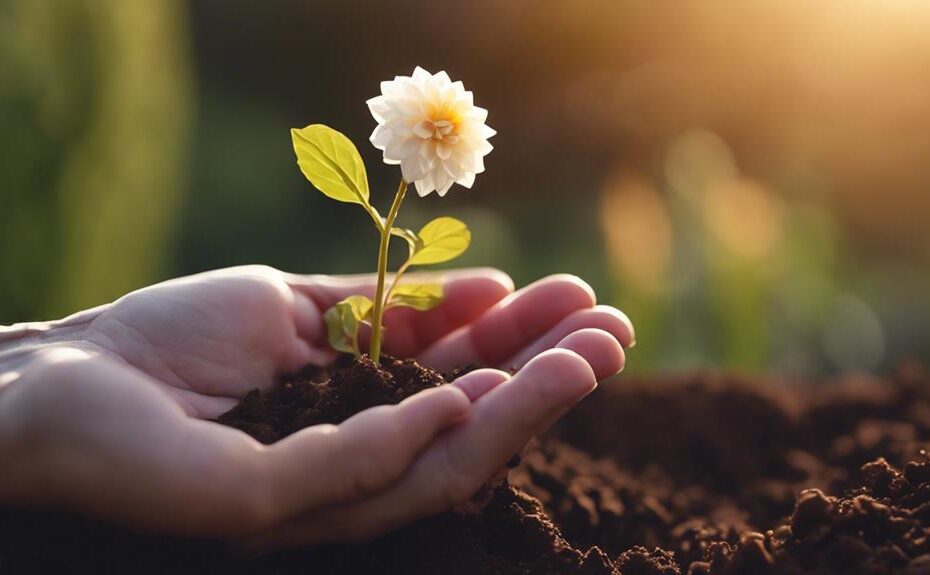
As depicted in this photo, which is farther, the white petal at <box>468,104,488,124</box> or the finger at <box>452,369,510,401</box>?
the white petal at <box>468,104,488,124</box>

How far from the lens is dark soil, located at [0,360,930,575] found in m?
1.13

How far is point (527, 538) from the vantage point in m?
1.25

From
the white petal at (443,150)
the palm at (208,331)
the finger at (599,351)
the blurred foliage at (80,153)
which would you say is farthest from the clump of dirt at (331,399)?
the blurred foliage at (80,153)

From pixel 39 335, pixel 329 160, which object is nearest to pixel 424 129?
pixel 329 160

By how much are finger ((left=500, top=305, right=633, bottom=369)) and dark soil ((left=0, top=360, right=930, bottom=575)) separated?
0.23 metres

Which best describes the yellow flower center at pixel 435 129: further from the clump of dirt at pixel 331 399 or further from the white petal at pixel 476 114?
the clump of dirt at pixel 331 399

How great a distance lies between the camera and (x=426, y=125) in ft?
4.25

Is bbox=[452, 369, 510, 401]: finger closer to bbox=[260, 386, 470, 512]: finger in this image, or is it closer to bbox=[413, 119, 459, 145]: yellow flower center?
bbox=[260, 386, 470, 512]: finger

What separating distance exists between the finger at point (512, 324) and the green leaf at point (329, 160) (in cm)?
44

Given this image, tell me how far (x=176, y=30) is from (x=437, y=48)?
1499 millimetres

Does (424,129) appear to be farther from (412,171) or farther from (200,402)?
(200,402)

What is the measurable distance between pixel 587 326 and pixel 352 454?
0.63m

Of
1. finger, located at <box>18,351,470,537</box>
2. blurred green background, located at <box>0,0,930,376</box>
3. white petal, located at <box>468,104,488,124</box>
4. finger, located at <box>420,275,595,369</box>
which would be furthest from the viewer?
blurred green background, located at <box>0,0,930,376</box>

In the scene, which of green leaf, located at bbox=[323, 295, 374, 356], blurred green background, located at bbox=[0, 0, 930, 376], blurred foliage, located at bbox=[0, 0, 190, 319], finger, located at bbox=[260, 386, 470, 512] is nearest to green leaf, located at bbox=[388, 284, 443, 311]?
green leaf, located at bbox=[323, 295, 374, 356]
